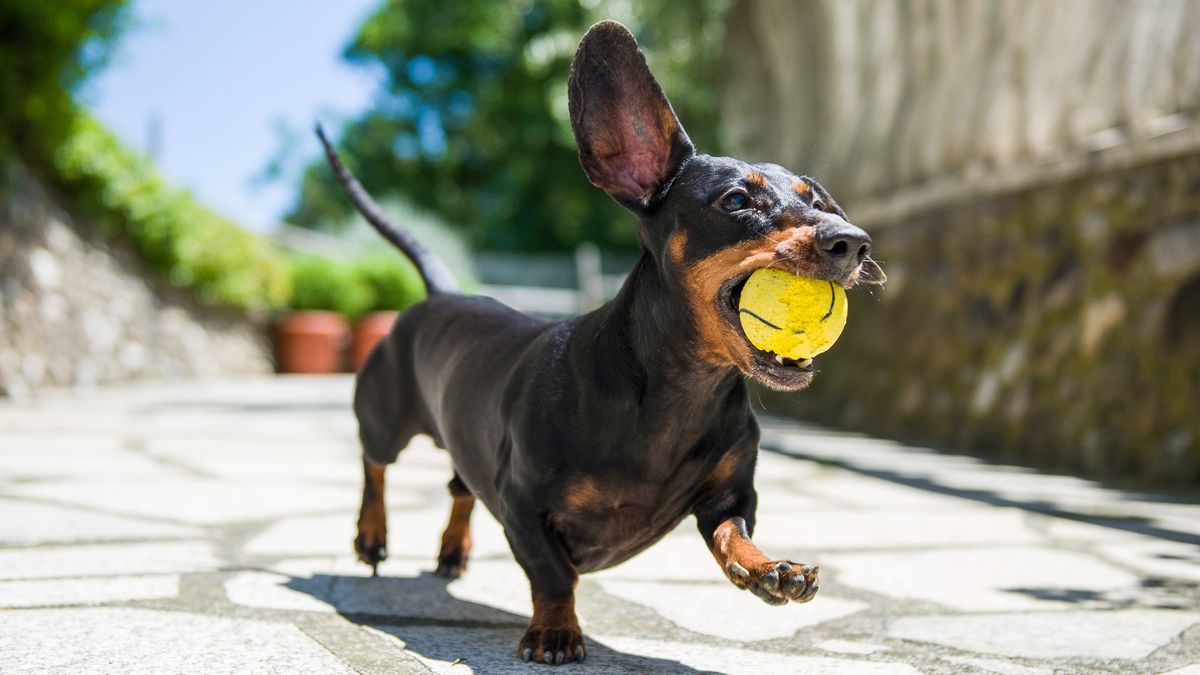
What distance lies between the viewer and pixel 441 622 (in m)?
2.32

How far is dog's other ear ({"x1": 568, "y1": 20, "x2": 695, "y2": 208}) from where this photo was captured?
2.08 meters

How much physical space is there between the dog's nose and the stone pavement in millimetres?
759

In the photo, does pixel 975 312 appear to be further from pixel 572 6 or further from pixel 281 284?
pixel 572 6

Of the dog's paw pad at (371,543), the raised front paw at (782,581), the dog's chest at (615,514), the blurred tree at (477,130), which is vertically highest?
the blurred tree at (477,130)

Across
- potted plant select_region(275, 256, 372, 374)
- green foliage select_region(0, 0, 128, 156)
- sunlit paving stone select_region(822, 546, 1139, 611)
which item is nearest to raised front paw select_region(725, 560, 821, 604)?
sunlit paving stone select_region(822, 546, 1139, 611)

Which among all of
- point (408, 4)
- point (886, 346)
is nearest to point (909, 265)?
point (886, 346)

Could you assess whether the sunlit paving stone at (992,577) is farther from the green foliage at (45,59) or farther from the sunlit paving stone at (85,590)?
the green foliage at (45,59)

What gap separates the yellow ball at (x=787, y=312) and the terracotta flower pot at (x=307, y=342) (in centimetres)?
1106

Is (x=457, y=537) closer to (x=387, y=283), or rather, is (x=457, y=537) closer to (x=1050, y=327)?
(x=1050, y=327)

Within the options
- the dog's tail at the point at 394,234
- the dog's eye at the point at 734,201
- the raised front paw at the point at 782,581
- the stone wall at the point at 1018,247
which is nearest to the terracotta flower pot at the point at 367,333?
the stone wall at the point at 1018,247

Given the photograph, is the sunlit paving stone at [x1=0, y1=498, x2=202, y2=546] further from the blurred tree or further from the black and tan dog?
the blurred tree

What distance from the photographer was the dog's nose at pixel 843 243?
5.54 ft

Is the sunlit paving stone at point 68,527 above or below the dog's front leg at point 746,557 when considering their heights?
below

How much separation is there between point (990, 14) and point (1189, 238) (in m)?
1.96
